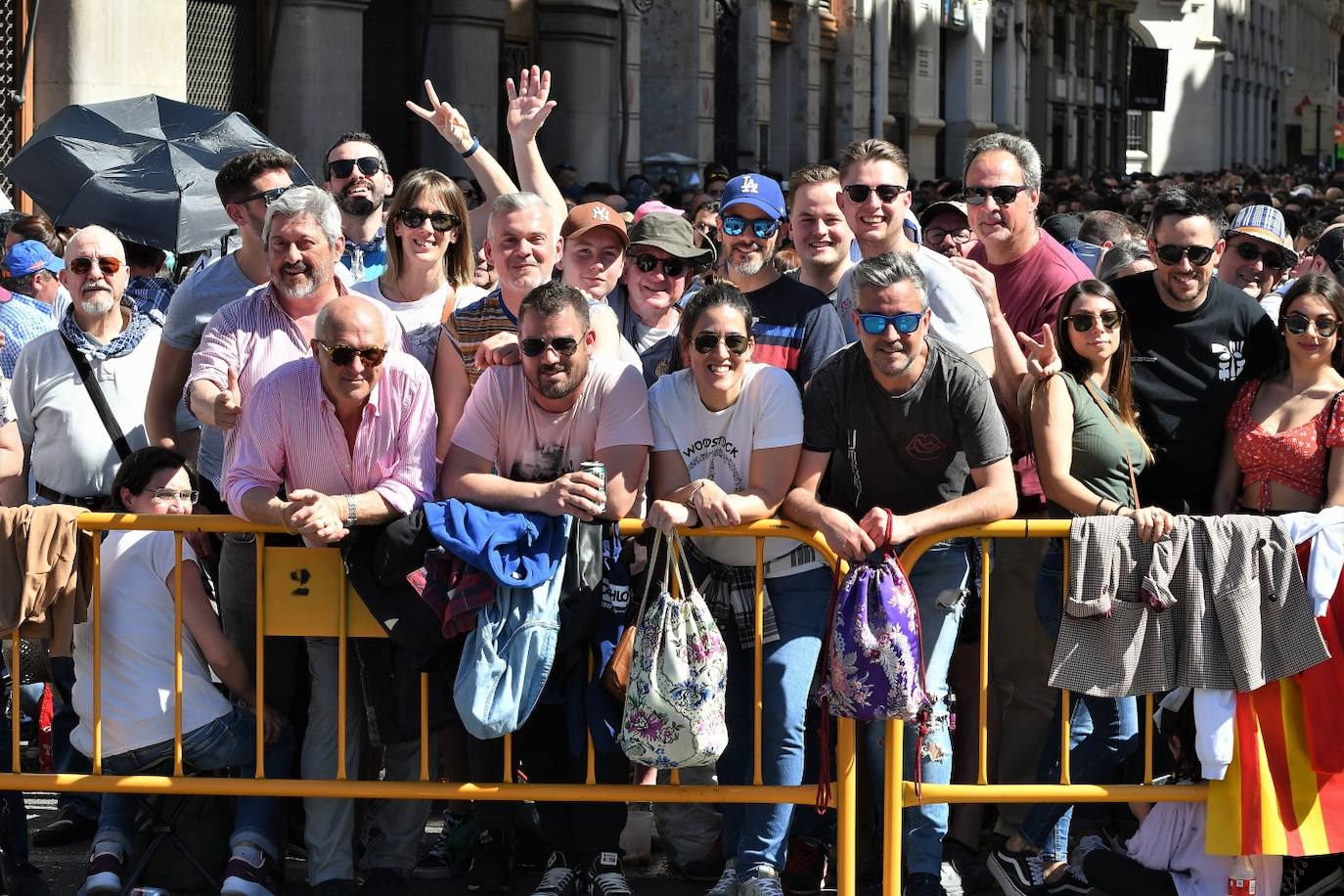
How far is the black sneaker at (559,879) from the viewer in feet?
18.9

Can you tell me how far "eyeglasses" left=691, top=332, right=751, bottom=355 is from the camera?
215 inches

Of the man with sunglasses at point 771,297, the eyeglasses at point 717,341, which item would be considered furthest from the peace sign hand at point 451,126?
the eyeglasses at point 717,341

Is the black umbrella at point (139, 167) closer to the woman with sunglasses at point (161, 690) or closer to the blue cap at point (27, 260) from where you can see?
the blue cap at point (27, 260)

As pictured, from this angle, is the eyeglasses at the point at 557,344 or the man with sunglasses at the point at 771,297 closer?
the eyeglasses at the point at 557,344

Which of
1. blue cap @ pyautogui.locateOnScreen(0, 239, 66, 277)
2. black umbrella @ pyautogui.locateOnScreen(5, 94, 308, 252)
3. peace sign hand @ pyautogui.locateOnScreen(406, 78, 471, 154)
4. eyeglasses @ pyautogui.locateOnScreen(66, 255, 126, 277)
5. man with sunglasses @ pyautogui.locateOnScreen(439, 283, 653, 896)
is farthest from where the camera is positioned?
blue cap @ pyautogui.locateOnScreen(0, 239, 66, 277)

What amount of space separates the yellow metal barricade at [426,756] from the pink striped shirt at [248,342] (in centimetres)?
47

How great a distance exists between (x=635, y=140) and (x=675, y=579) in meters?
17.1

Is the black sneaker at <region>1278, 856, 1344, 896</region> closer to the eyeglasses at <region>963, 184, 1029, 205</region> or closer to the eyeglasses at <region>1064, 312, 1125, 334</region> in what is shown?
the eyeglasses at <region>1064, 312, 1125, 334</region>

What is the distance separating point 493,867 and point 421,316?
1868 mm

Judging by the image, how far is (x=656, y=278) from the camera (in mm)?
6461

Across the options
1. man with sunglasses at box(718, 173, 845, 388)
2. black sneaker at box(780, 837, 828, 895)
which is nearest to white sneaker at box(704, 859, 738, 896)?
black sneaker at box(780, 837, 828, 895)

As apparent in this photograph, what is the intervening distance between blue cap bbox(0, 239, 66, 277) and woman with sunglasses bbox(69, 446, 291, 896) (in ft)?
11.3

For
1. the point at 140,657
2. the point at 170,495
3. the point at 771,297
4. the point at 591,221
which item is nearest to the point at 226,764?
the point at 140,657

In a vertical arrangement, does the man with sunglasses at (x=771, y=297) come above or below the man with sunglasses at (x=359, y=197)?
below
